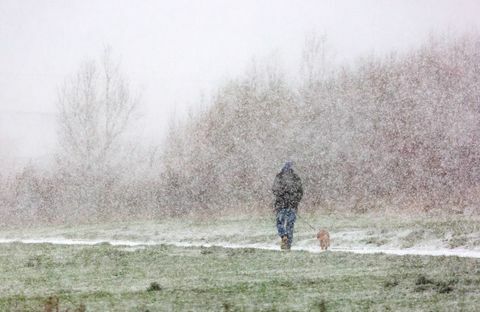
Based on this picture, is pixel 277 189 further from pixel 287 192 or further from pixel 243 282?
pixel 243 282

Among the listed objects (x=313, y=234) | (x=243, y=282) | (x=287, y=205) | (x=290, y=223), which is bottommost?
(x=243, y=282)

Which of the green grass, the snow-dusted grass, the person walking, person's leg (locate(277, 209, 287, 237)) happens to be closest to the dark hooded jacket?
the person walking

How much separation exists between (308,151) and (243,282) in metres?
24.8

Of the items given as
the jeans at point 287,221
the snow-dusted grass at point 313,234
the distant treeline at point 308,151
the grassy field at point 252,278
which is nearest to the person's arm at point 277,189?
the jeans at point 287,221

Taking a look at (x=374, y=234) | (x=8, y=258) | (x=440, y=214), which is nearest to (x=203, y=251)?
(x=8, y=258)

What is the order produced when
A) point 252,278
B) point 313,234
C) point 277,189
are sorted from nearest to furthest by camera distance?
point 252,278 → point 277,189 → point 313,234

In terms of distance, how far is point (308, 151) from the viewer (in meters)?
35.2

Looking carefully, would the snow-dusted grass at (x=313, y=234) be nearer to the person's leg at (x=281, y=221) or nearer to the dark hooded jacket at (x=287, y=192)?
the person's leg at (x=281, y=221)

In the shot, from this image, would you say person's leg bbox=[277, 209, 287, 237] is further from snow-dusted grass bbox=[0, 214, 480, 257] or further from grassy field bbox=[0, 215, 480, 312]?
grassy field bbox=[0, 215, 480, 312]

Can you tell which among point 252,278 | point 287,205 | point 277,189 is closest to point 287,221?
point 287,205

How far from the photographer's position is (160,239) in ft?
87.3

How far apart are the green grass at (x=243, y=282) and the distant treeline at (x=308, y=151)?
15.2m

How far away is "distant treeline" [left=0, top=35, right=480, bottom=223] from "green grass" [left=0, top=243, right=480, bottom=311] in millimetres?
15195

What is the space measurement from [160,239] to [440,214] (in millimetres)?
9880
